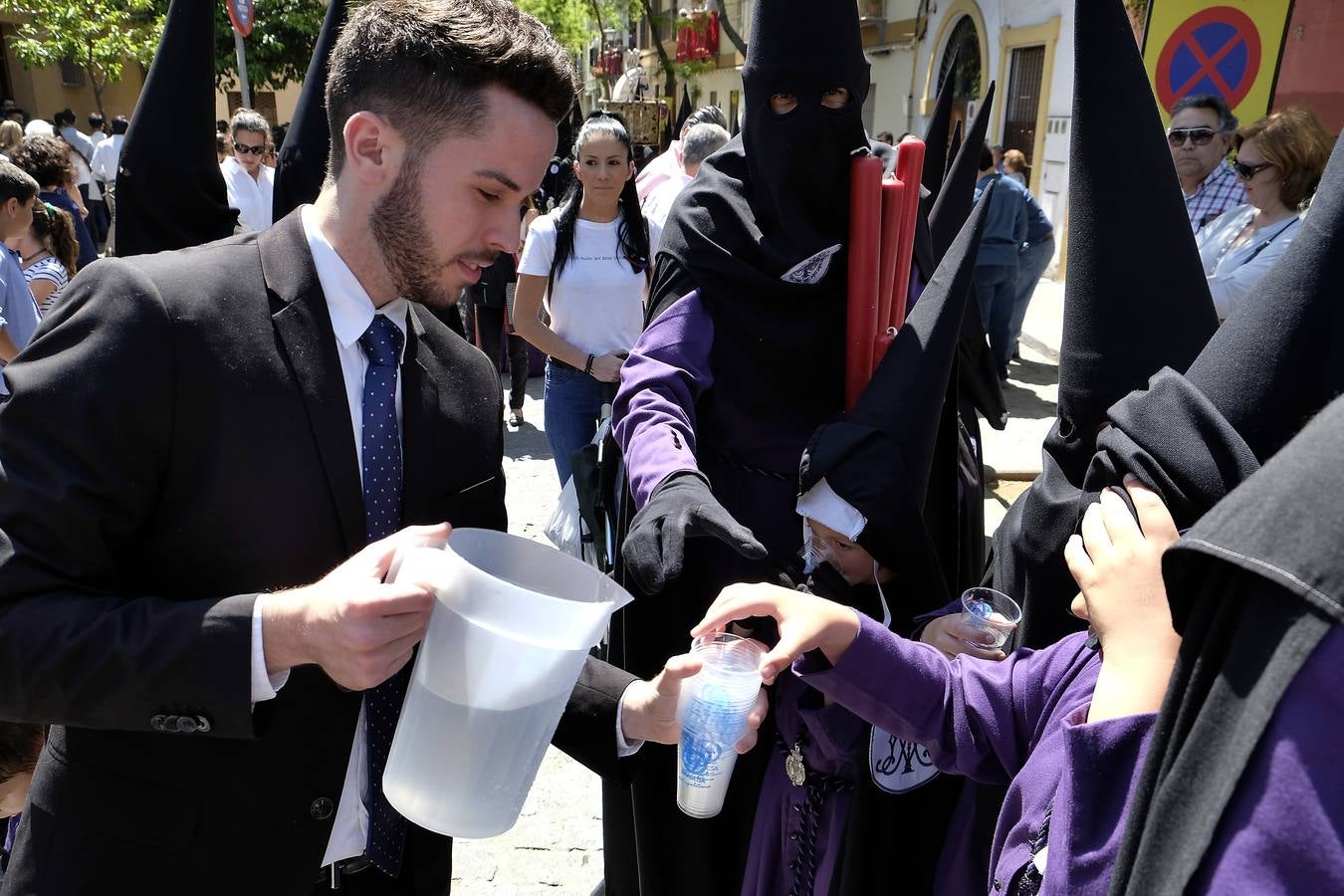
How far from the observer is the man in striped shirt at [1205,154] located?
204 inches

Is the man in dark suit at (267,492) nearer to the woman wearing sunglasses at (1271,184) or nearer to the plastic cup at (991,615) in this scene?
the plastic cup at (991,615)

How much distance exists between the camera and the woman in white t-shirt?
441 centimetres

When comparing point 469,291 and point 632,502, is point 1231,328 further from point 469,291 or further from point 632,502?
point 469,291

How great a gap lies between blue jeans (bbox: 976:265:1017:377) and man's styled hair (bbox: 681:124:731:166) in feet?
9.60

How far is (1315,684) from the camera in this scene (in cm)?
63

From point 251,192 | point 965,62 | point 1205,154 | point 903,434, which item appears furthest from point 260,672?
point 965,62

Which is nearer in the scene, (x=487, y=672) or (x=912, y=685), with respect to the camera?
(x=487, y=672)

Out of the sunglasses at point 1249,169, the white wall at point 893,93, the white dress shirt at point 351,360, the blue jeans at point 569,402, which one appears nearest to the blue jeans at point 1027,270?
the sunglasses at point 1249,169

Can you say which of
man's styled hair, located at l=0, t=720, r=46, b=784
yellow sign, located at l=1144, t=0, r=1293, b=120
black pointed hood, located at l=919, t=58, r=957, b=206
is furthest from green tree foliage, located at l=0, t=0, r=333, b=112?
man's styled hair, located at l=0, t=720, r=46, b=784

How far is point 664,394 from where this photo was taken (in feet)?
7.53

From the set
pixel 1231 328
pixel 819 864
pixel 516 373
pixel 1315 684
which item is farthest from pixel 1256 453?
pixel 516 373

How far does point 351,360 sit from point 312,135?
2401mm

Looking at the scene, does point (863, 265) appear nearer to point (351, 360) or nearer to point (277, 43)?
point (351, 360)

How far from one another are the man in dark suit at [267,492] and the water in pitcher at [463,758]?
133mm
